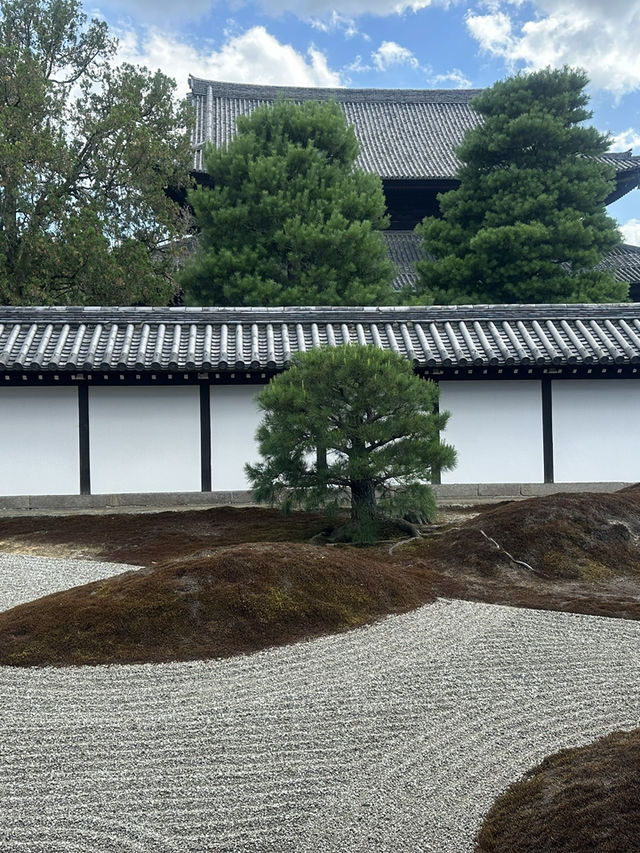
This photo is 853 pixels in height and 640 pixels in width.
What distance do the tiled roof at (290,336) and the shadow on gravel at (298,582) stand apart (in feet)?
10.6

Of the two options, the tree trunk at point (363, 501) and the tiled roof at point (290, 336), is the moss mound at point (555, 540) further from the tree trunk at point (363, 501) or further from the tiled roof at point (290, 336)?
the tiled roof at point (290, 336)

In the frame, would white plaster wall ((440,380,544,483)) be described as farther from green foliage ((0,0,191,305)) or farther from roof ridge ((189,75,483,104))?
roof ridge ((189,75,483,104))

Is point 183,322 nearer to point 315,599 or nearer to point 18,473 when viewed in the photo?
point 18,473

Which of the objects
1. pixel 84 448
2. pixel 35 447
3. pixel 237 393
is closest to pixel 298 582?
pixel 237 393

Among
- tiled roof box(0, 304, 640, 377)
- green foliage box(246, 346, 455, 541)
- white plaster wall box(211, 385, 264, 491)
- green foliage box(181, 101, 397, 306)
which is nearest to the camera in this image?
green foliage box(246, 346, 455, 541)

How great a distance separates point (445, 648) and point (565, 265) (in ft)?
54.0

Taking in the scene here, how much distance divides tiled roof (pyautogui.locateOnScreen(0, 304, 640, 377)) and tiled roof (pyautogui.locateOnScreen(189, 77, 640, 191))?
11.6 metres

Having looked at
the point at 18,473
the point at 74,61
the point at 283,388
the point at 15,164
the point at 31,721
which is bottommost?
the point at 31,721

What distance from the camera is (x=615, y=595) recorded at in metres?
6.78

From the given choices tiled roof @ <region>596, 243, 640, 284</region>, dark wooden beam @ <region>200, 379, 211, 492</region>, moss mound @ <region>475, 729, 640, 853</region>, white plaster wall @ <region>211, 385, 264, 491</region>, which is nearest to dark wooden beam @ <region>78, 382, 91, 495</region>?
dark wooden beam @ <region>200, 379, 211, 492</region>

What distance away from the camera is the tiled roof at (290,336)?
12.0 metres

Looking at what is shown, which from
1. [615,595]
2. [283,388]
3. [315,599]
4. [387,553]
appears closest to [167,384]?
[283,388]

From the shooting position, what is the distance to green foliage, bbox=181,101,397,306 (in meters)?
16.3

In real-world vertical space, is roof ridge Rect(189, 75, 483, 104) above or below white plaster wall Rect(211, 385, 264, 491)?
above
